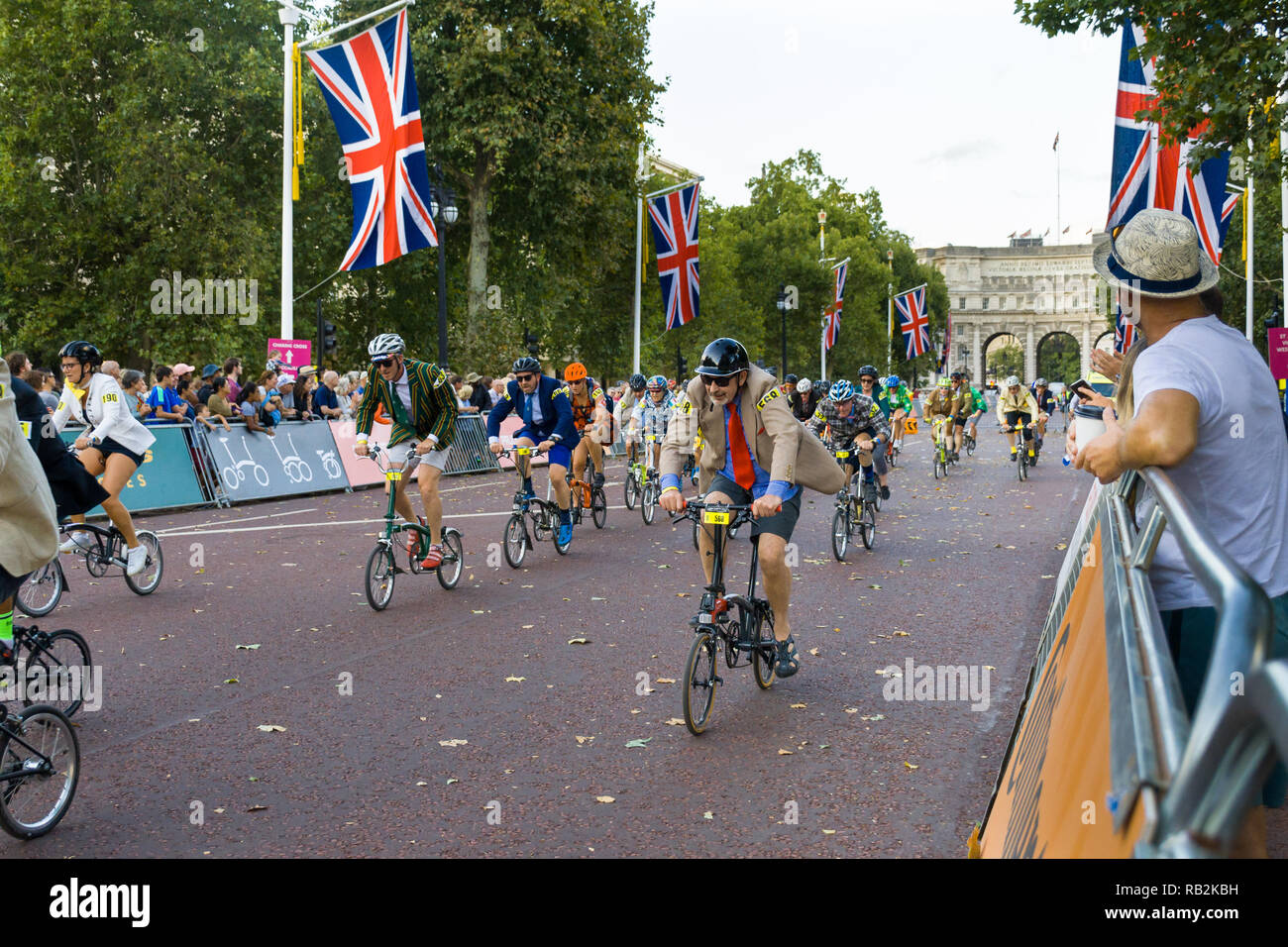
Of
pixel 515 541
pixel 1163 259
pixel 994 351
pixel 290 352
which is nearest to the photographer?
pixel 1163 259

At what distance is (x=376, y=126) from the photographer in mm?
22156

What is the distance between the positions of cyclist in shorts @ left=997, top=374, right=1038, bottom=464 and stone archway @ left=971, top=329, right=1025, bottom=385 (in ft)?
419

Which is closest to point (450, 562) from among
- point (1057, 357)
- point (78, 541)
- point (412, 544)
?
point (412, 544)

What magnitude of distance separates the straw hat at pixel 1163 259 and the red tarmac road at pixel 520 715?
7.35 feet

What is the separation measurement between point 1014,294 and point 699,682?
15963 cm

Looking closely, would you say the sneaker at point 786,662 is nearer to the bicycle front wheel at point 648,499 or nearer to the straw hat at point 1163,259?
the straw hat at point 1163,259

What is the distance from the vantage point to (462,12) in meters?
34.5

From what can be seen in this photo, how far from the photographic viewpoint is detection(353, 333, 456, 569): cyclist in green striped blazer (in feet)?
34.0

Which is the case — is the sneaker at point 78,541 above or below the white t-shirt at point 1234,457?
below

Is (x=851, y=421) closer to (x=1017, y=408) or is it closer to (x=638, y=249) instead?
(x=1017, y=408)

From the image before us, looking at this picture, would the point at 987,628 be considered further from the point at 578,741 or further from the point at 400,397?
the point at 400,397

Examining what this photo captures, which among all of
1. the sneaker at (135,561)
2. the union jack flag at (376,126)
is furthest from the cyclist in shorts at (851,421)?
the union jack flag at (376,126)

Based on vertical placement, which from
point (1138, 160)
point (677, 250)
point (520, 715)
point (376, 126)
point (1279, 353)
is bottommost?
point (520, 715)

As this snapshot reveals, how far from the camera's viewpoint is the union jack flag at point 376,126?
72.1 ft
